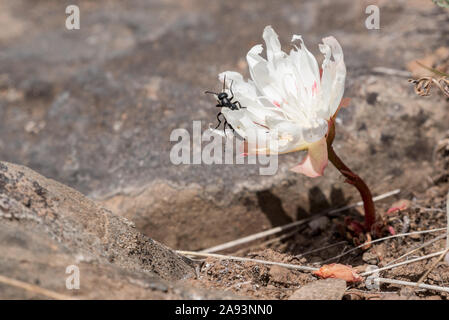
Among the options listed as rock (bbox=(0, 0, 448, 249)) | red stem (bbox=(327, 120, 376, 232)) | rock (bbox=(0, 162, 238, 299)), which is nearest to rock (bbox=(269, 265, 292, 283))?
rock (bbox=(0, 162, 238, 299))

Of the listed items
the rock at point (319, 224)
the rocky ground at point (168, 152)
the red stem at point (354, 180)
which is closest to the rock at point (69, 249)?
the rocky ground at point (168, 152)

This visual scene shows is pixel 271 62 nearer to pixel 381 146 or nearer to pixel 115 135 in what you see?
pixel 381 146

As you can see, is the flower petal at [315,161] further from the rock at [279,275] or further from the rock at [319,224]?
the rock at [319,224]

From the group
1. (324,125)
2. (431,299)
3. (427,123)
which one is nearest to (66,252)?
(324,125)

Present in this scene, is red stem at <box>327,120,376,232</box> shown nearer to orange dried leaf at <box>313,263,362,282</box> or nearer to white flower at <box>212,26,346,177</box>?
white flower at <box>212,26,346,177</box>

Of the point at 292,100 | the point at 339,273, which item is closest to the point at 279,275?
the point at 339,273

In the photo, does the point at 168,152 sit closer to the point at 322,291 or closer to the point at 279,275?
the point at 279,275
